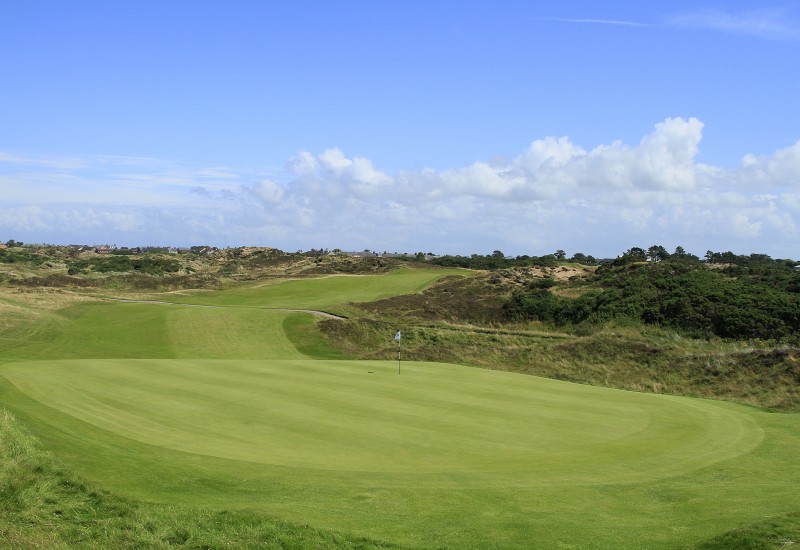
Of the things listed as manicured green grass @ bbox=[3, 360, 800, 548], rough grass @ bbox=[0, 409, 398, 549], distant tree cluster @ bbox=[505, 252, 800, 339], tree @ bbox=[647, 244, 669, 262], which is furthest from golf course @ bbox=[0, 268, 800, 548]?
tree @ bbox=[647, 244, 669, 262]

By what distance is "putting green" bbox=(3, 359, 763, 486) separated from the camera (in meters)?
14.1

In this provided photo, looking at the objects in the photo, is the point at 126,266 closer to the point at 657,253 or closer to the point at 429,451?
the point at 657,253

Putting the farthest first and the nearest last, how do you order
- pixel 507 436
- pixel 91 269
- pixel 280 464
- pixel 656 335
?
pixel 91 269, pixel 656 335, pixel 507 436, pixel 280 464

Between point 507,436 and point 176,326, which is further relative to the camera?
point 176,326

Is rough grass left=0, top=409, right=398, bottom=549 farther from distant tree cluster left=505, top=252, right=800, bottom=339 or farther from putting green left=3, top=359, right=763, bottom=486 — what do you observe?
distant tree cluster left=505, top=252, right=800, bottom=339

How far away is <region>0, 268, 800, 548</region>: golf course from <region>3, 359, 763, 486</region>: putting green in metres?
0.07

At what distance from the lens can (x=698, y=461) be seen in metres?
14.5

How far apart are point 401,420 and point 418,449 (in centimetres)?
250

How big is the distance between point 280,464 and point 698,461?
334 inches

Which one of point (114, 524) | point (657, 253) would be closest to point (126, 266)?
point (657, 253)

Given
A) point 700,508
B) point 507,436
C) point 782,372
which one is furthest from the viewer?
point 782,372

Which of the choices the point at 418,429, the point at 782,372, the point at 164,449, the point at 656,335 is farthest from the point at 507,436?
the point at 656,335

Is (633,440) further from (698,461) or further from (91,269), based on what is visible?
(91,269)

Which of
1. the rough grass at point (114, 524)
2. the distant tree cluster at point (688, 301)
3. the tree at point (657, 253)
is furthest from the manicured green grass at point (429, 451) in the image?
the tree at point (657, 253)
